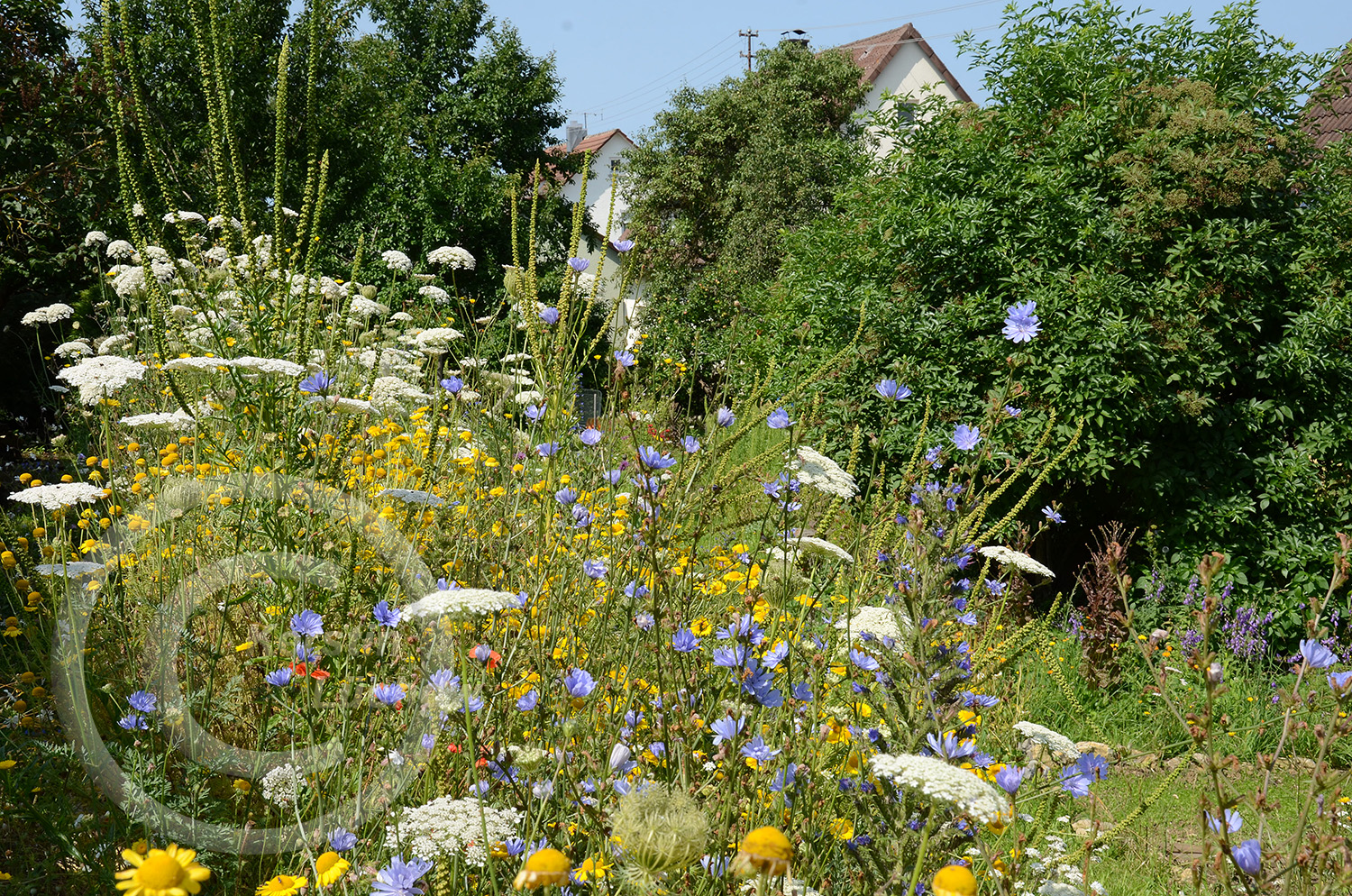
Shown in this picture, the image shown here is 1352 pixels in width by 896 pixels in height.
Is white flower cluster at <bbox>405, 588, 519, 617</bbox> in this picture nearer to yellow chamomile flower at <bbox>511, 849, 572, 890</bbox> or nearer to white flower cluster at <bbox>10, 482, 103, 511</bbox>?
yellow chamomile flower at <bbox>511, 849, 572, 890</bbox>

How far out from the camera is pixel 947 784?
1140 mm

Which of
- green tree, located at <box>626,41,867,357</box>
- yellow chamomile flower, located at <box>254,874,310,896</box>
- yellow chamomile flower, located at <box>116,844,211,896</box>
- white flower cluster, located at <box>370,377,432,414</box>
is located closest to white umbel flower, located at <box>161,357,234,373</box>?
white flower cluster, located at <box>370,377,432,414</box>

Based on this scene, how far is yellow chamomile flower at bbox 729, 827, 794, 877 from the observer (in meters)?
0.90

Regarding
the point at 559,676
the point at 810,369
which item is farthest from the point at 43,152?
the point at 559,676

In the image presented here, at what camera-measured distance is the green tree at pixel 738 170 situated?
16.0 meters

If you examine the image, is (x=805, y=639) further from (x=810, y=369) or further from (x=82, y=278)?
(x=82, y=278)

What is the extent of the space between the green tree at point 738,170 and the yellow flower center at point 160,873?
12001mm

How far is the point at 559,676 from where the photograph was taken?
1.91 m

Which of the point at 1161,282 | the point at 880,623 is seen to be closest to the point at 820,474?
the point at 880,623

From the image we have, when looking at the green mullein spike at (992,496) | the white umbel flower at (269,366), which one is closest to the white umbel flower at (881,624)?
the green mullein spike at (992,496)

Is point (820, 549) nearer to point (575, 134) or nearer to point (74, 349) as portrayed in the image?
point (74, 349)

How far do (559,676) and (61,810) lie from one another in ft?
3.75

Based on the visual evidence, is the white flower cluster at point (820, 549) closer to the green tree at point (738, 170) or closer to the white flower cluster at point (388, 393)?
the white flower cluster at point (388, 393)

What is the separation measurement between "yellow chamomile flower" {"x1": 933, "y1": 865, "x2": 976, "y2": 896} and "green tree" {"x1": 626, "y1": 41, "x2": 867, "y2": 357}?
1204cm
